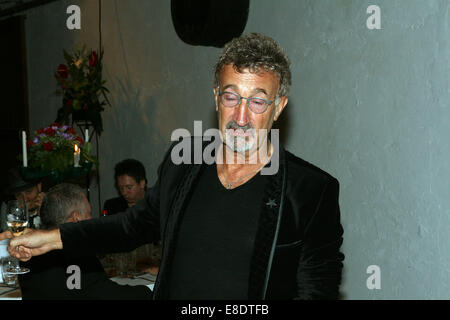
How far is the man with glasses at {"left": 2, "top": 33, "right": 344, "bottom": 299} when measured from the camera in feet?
4.81

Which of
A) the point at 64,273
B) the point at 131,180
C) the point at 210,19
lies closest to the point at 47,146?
the point at 131,180

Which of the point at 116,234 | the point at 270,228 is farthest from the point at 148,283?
the point at 270,228

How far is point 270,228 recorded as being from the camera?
1.48 meters

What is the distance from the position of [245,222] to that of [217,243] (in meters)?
0.11

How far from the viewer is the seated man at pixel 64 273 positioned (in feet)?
7.54

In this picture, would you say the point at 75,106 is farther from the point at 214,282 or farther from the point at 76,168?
the point at 214,282

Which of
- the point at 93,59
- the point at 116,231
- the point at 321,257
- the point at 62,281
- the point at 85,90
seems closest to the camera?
the point at 321,257

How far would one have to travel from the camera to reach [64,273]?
2293 mm

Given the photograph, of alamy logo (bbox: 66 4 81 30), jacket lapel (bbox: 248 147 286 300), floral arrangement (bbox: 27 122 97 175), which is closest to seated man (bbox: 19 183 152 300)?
floral arrangement (bbox: 27 122 97 175)

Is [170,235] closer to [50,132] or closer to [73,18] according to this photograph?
[50,132]

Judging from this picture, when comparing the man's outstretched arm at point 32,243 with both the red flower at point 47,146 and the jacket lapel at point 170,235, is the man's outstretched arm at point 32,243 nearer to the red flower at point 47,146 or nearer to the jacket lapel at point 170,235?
the jacket lapel at point 170,235

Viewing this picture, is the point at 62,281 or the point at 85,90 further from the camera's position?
the point at 85,90

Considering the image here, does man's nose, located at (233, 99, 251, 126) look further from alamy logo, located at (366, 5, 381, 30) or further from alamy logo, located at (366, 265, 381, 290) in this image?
alamy logo, located at (366, 265, 381, 290)

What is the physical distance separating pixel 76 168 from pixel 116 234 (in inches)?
73.2
